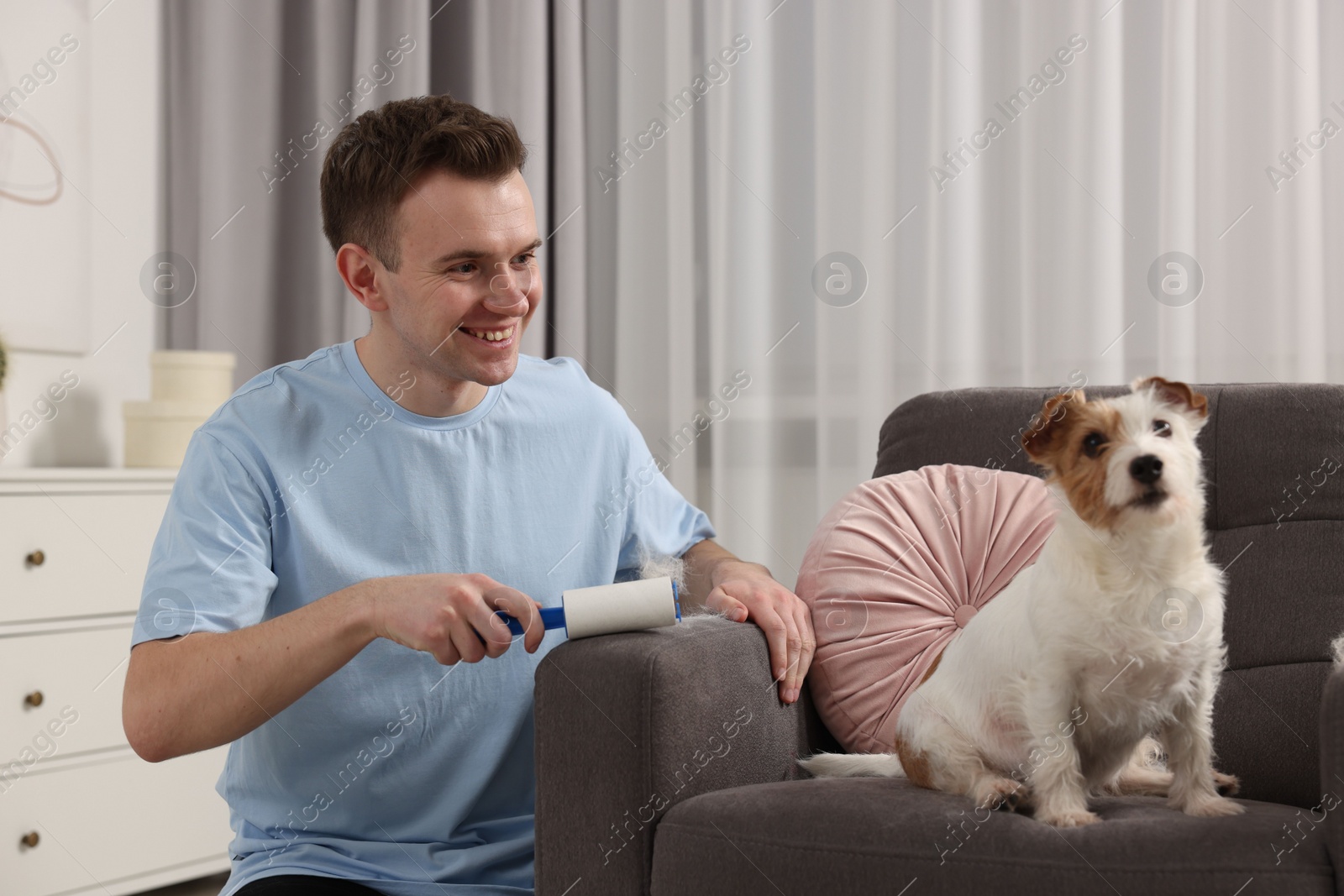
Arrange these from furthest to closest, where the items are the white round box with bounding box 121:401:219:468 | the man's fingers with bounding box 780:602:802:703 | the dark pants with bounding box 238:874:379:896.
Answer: the white round box with bounding box 121:401:219:468 < the man's fingers with bounding box 780:602:802:703 < the dark pants with bounding box 238:874:379:896

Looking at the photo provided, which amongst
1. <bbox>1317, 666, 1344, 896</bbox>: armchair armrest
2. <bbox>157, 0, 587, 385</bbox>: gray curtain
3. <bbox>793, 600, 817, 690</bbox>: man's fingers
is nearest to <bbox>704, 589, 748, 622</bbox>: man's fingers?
<bbox>793, 600, 817, 690</bbox>: man's fingers

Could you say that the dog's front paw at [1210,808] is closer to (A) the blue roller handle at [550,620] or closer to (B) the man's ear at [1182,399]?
(B) the man's ear at [1182,399]

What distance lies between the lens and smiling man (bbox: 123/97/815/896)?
1.29 metres

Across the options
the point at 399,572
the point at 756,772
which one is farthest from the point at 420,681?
the point at 756,772

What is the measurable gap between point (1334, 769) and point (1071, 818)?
0.25 meters

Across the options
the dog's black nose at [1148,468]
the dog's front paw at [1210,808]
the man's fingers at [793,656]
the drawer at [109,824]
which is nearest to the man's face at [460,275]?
the man's fingers at [793,656]

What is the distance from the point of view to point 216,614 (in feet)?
4.19

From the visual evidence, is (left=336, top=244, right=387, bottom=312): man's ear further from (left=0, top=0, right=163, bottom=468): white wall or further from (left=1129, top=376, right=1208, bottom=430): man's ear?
(left=0, top=0, right=163, bottom=468): white wall

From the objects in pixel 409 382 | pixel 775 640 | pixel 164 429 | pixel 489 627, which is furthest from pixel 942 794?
pixel 164 429

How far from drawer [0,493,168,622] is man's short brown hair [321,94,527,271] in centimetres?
126

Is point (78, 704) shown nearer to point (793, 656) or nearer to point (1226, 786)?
point (793, 656)

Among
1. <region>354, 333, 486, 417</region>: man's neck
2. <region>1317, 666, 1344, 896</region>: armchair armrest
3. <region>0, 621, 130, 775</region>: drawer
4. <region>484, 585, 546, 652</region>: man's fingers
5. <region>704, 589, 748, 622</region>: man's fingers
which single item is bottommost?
<region>0, 621, 130, 775</region>: drawer

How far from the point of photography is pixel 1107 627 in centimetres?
112

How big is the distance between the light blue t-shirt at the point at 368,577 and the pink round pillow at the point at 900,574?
403 mm
